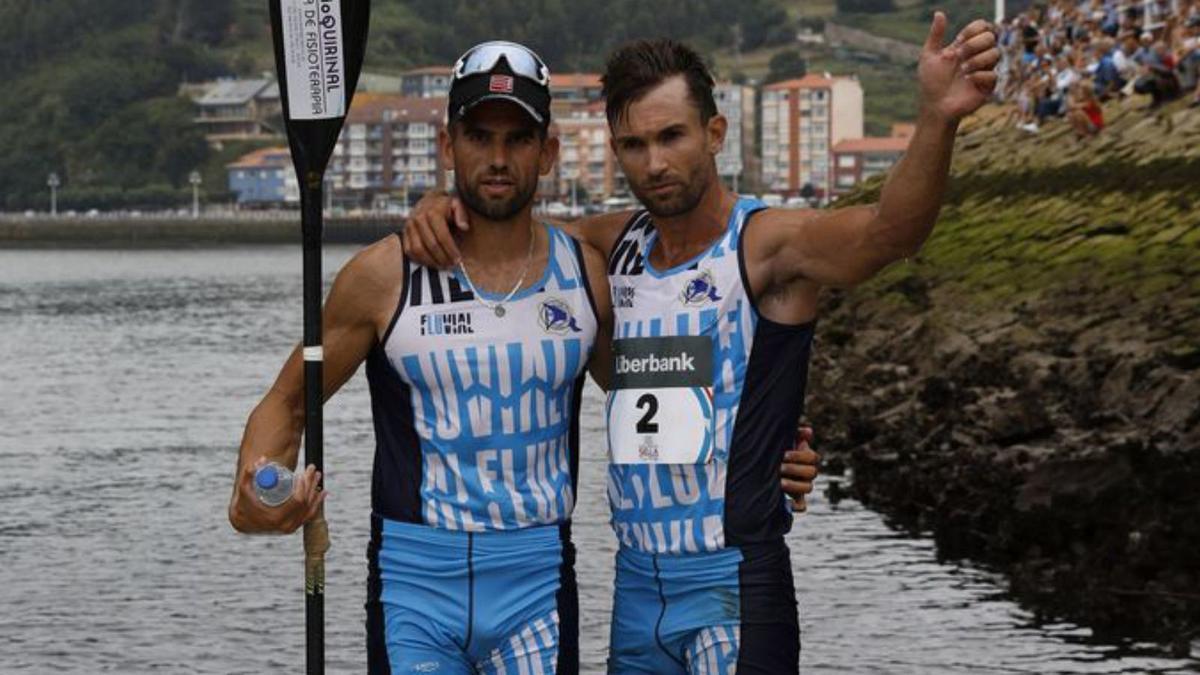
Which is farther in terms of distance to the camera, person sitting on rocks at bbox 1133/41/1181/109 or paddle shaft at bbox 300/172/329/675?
person sitting on rocks at bbox 1133/41/1181/109

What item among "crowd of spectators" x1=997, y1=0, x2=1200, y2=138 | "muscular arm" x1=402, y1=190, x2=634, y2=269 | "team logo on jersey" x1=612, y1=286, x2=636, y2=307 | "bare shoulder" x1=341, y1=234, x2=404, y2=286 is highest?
"crowd of spectators" x1=997, y1=0, x2=1200, y2=138

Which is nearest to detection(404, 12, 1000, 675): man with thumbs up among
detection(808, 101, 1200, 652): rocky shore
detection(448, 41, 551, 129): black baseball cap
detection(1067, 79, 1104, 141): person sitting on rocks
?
detection(448, 41, 551, 129): black baseball cap

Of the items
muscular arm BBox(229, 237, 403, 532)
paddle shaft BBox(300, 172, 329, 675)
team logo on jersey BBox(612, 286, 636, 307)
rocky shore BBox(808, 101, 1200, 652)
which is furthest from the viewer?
rocky shore BBox(808, 101, 1200, 652)

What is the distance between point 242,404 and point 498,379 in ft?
135

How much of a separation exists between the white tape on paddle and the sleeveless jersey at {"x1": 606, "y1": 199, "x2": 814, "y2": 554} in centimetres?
106

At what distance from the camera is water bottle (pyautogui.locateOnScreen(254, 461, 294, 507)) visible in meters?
6.61

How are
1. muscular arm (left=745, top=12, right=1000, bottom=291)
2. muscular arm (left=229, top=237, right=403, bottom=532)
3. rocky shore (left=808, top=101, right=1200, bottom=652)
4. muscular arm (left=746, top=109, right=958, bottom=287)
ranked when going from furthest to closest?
rocky shore (left=808, top=101, right=1200, bottom=652) < muscular arm (left=229, top=237, right=403, bottom=532) < muscular arm (left=746, top=109, right=958, bottom=287) < muscular arm (left=745, top=12, right=1000, bottom=291)

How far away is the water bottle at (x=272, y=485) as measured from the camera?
661 centimetres

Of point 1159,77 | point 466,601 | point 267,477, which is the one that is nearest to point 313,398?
point 267,477

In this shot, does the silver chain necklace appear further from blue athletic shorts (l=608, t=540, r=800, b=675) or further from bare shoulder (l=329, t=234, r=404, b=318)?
blue athletic shorts (l=608, t=540, r=800, b=675)

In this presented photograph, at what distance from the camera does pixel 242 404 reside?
47656 millimetres

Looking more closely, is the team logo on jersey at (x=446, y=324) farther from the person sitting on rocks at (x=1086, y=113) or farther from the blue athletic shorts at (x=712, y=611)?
the person sitting on rocks at (x=1086, y=113)

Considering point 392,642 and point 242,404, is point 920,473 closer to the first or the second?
point 392,642

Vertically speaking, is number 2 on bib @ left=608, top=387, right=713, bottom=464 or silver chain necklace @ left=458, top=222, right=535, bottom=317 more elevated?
silver chain necklace @ left=458, top=222, right=535, bottom=317
